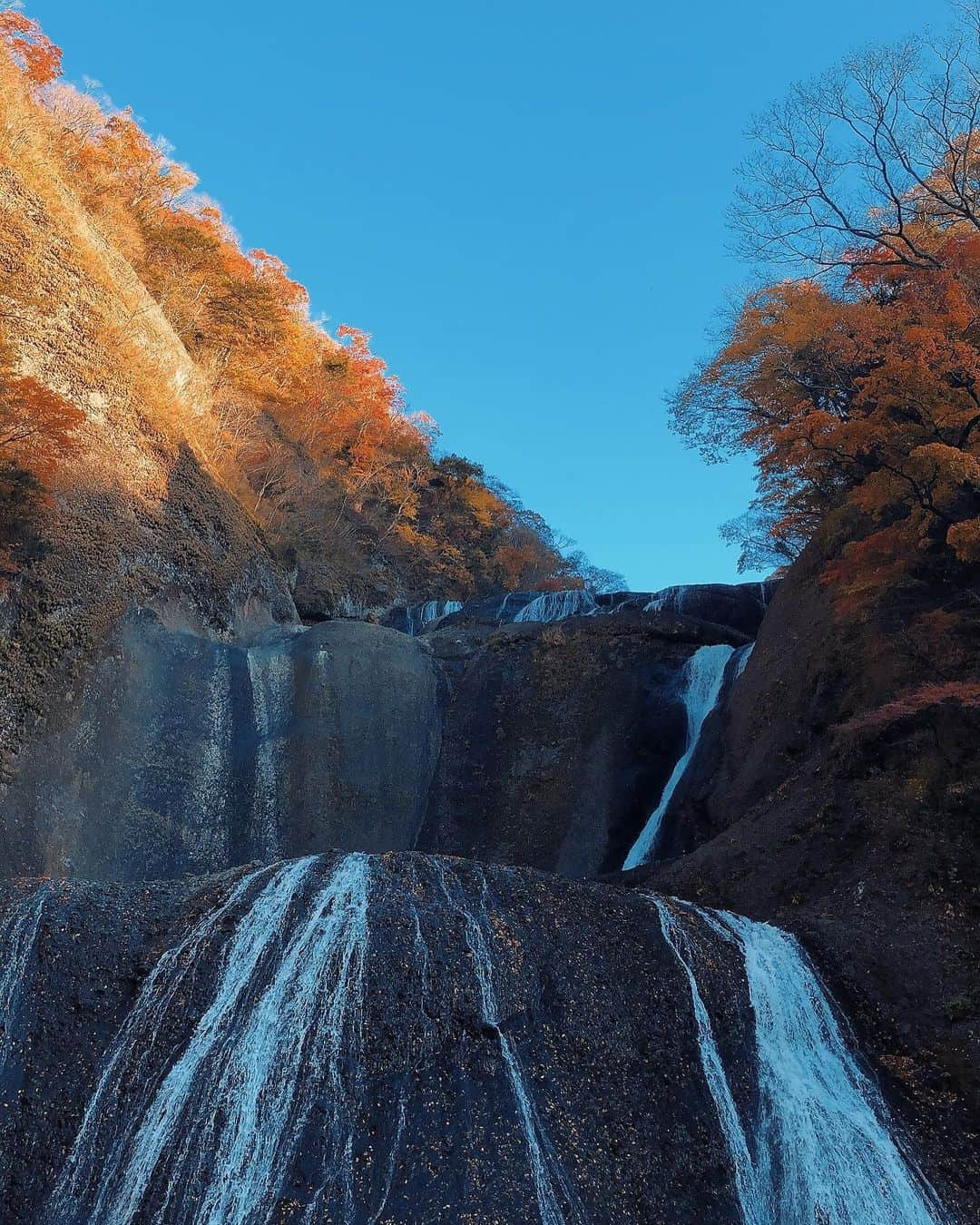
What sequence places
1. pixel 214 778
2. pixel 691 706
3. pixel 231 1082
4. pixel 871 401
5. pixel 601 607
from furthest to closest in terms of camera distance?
pixel 601 607 → pixel 691 706 → pixel 214 778 → pixel 871 401 → pixel 231 1082

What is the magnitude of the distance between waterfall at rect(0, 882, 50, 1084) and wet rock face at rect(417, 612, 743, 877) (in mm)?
9796

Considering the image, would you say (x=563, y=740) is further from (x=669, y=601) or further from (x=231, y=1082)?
(x=231, y=1082)

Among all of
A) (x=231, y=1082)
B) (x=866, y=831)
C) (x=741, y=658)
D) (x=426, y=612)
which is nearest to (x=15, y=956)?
(x=231, y=1082)

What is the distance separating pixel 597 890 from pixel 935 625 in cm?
679

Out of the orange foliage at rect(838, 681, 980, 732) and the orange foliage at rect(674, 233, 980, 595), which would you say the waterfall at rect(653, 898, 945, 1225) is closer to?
the orange foliage at rect(838, 681, 980, 732)

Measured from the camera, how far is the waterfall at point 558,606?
969 inches

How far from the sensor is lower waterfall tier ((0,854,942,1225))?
6148 millimetres

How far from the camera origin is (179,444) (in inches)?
779

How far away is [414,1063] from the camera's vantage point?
676 cm

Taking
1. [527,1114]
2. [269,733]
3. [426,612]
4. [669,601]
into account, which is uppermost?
[426,612]

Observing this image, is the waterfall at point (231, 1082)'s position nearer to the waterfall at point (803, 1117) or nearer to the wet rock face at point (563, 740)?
the waterfall at point (803, 1117)

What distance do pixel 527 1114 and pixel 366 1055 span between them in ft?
4.48

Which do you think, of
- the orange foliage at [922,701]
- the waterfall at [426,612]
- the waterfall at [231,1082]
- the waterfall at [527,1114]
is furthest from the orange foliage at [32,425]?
the waterfall at [426,612]

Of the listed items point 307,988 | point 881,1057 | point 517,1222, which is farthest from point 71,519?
point 881,1057
